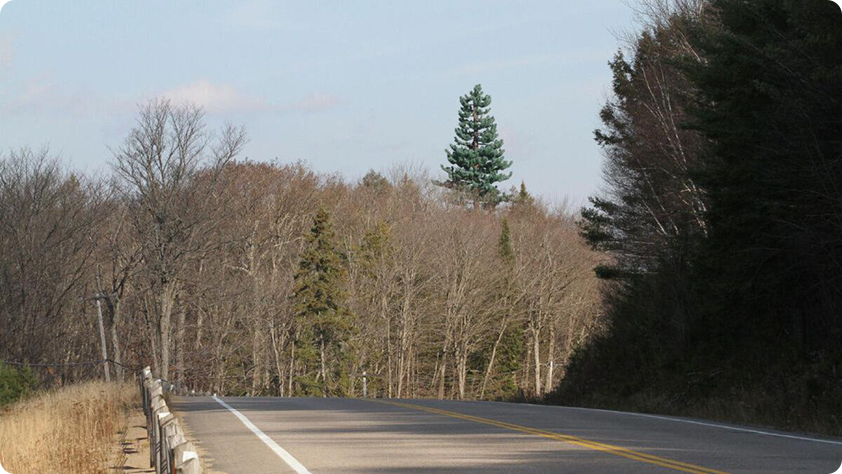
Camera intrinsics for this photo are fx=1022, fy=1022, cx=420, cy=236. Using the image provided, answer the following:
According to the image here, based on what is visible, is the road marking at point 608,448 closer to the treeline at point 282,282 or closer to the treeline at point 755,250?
the treeline at point 755,250

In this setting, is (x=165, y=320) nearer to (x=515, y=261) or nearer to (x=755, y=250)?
(x=515, y=261)

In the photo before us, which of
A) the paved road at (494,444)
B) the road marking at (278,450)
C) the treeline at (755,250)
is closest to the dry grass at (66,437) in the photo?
the paved road at (494,444)

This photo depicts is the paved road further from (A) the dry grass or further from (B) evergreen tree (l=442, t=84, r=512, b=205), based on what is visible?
(B) evergreen tree (l=442, t=84, r=512, b=205)

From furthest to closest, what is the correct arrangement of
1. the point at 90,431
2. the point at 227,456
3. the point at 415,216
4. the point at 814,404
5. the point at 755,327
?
the point at 415,216 < the point at 755,327 < the point at 814,404 < the point at 90,431 < the point at 227,456

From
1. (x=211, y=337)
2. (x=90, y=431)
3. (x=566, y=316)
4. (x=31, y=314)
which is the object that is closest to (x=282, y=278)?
(x=211, y=337)

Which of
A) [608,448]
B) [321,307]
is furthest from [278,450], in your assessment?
[321,307]

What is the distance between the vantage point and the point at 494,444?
13.0 meters

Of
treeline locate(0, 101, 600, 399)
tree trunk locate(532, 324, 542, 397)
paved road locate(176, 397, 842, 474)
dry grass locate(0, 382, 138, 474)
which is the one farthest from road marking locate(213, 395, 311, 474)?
tree trunk locate(532, 324, 542, 397)

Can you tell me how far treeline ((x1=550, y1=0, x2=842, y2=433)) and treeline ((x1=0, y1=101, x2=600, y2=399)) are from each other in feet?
96.2

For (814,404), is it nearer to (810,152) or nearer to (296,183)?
(810,152)

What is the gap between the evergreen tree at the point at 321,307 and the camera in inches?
2618

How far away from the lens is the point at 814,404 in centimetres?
1748

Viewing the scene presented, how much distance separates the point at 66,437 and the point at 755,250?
13103mm

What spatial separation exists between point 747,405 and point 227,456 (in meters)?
10.6
